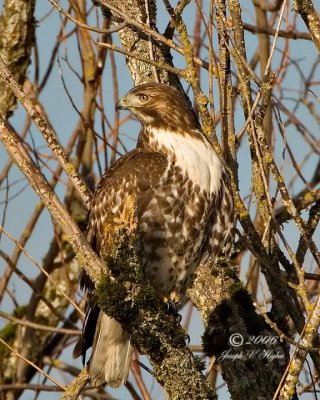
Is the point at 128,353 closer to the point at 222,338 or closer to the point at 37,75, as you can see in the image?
the point at 222,338

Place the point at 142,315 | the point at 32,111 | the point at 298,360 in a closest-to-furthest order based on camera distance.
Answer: the point at 298,360, the point at 142,315, the point at 32,111

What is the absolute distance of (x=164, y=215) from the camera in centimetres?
496

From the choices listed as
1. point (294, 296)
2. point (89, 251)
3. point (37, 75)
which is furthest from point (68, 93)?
point (89, 251)

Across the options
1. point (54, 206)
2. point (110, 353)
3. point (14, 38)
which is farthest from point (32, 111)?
point (14, 38)

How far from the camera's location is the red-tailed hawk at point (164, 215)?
498 centimetres

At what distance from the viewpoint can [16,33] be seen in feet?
22.1

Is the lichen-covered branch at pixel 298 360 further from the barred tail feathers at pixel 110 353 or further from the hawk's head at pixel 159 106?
the hawk's head at pixel 159 106

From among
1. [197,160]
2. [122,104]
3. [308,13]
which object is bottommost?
[197,160]

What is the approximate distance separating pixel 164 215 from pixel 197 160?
33 centimetres

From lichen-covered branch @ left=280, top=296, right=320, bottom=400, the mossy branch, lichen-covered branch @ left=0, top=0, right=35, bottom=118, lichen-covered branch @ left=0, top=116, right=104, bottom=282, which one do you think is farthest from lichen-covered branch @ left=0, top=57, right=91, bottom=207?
lichen-covered branch @ left=0, top=0, right=35, bottom=118

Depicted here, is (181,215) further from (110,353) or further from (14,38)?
(14,38)

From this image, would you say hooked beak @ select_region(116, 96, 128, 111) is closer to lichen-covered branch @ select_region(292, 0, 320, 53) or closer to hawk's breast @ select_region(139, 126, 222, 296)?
hawk's breast @ select_region(139, 126, 222, 296)

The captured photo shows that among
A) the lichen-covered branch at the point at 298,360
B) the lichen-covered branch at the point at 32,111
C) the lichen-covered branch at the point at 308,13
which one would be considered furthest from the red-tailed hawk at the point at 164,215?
the lichen-covered branch at the point at 298,360

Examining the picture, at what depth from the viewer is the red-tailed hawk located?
196 inches
